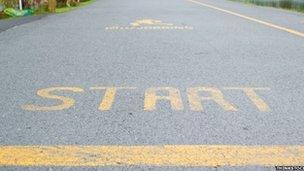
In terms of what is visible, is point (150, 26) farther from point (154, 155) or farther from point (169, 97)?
point (154, 155)

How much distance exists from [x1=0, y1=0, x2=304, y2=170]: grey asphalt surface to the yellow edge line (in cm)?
11

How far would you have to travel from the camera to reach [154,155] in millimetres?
3271

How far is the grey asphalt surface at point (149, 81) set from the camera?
368 centimetres

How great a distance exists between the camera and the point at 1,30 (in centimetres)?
1126

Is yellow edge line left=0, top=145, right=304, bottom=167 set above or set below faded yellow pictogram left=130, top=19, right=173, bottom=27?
above

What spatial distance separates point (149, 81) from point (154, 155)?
220 cm

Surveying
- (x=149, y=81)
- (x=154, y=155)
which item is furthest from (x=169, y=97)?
(x=154, y=155)

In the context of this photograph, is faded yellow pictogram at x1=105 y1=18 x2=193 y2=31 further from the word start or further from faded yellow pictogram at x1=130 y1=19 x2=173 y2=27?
the word start

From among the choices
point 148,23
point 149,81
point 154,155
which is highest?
point 154,155

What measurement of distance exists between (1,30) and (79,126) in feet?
26.1

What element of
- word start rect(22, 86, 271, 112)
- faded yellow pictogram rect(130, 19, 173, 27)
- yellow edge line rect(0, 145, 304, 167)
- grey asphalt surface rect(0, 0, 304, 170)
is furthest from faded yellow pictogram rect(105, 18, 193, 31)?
yellow edge line rect(0, 145, 304, 167)

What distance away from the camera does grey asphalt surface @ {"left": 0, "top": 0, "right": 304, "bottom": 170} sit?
3.68 metres

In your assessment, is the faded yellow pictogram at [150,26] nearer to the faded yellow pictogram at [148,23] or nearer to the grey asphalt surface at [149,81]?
the faded yellow pictogram at [148,23]

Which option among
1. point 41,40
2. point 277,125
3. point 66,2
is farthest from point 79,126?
point 66,2
